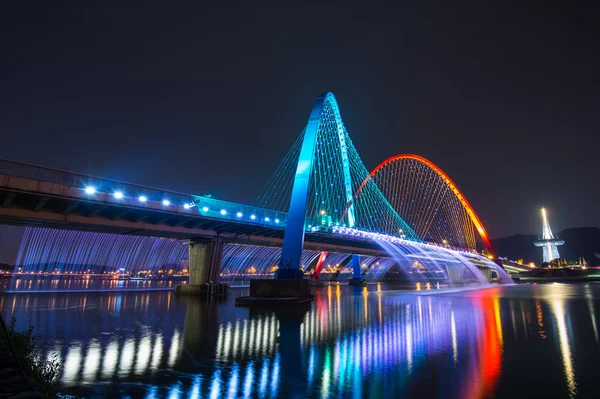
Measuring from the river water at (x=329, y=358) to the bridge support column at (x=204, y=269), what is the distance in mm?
20986

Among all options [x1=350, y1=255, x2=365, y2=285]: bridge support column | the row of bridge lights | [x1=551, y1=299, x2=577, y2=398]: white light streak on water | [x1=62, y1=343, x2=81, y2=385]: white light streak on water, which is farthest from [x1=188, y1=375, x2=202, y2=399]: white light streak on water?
[x1=350, y1=255, x2=365, y2=285]: bridge support column

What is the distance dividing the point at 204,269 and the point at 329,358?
3125 cm

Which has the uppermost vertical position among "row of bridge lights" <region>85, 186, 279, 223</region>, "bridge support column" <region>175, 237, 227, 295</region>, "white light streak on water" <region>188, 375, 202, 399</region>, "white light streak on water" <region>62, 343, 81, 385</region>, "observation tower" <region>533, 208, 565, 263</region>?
"observation tower" <region>533, 208, 565, 263</region>

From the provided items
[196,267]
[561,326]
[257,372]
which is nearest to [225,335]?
[257,372]

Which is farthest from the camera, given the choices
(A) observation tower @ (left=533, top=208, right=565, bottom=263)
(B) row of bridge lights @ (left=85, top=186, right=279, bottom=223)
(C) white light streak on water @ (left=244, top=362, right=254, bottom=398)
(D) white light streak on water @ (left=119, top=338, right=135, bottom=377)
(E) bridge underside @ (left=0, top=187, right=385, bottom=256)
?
(A) observation tower @ (left=533, top=208, right=565, bottom=263)

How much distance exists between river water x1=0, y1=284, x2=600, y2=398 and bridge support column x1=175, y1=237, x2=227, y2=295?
21.0m

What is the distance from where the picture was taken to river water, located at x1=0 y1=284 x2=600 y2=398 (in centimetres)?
749

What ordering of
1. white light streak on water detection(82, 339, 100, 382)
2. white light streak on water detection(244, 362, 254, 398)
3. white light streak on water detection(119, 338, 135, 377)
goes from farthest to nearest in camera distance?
1. white light streak on water detection(119, 338, 135, 377)
2. white light streak on water detection(82, 339, 100, 382)
3. white light streak on water detection(244, 362, 254, 398)

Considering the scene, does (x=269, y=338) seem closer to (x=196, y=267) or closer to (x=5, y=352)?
(x=5, y=352)

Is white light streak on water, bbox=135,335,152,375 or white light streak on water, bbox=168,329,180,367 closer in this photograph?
white light streak on water, bbox=135,335,152,375

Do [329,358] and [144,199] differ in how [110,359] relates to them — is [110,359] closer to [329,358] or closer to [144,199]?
[329,358]

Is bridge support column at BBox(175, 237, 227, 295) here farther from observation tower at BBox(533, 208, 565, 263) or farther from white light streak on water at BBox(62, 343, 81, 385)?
observation tower at BBox(533, 208, 565, 263)

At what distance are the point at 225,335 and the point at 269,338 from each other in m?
1.80

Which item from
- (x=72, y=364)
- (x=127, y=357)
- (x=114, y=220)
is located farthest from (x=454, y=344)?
(x=114, y=220)
